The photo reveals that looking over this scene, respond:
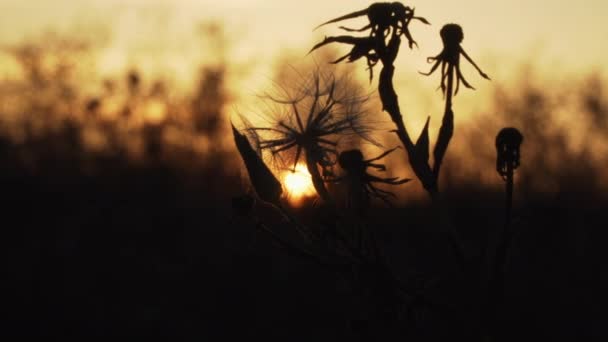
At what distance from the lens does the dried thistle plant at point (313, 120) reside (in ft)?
6.59

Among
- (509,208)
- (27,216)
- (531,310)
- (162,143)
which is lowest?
(509,208)

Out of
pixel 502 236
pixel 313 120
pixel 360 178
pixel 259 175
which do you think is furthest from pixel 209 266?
pixel 502 236

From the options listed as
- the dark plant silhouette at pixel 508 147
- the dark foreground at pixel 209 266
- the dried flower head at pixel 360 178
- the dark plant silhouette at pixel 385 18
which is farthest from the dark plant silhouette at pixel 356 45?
the dark foreground at pixel 209 266

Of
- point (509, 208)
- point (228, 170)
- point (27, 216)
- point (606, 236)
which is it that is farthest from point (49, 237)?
point (509, 208)

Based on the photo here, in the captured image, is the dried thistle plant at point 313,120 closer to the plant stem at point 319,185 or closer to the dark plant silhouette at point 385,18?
the plant stem at point 319,185

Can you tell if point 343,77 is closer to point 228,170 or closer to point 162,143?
point 162,143

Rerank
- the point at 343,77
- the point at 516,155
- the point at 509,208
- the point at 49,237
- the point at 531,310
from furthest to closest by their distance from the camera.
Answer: the point at 49,237 < the point at 531,310 < the point at 343,77 < the point at 516,155 < the point at 509,208

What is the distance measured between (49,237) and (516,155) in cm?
1453

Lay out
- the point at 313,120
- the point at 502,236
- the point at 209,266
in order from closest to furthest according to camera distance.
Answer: the point at 502,236 < the point at 313,120 < the point at 209,266

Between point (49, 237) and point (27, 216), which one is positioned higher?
point (27, 216)

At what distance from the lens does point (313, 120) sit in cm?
216

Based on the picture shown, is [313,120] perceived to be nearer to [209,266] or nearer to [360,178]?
[360,178]

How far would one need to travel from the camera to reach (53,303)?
39.4 feet

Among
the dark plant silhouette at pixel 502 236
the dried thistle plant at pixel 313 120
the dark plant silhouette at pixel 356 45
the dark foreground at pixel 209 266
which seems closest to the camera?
the dark plant silhouette at pixel 502 236
